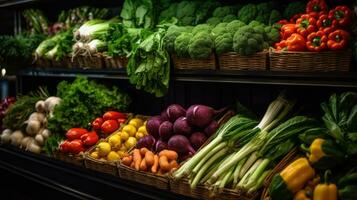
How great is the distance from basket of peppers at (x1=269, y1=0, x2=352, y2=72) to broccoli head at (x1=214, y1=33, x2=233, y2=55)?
28 cm

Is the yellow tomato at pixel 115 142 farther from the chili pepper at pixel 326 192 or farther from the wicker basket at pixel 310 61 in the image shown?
the chili pepper at pixel 326 192

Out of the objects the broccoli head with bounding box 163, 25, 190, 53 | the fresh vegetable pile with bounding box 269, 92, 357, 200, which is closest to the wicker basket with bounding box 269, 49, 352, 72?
the fresh vegetable pile with bounding box 269, 92, 357, 200

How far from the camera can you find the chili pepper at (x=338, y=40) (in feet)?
6.88

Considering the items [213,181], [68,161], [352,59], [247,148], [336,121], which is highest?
[352,59]

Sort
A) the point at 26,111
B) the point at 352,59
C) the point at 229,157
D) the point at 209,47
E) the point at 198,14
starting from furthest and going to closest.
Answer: the point at 26,111 → the point at 198,14 → the point at 209,47 → the point at 229,157 → the point at 352,59

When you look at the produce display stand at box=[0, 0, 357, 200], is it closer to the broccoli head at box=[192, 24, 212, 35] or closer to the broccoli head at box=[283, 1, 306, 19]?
the broccoli head at box=[192, 24, 212, 35]

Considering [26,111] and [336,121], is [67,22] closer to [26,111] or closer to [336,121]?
[26,111]

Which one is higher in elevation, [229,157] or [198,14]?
[198,14]

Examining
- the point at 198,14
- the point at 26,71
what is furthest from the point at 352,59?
the point at 26,71

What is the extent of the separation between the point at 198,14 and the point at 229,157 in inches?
46.6

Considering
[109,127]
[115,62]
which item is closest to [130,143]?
[109,127]

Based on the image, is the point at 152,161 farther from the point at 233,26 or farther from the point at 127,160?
the point at 233,26

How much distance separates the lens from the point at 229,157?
2.45m

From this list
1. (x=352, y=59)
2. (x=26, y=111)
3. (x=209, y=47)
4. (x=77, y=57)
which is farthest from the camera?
(x=26, y=111)
